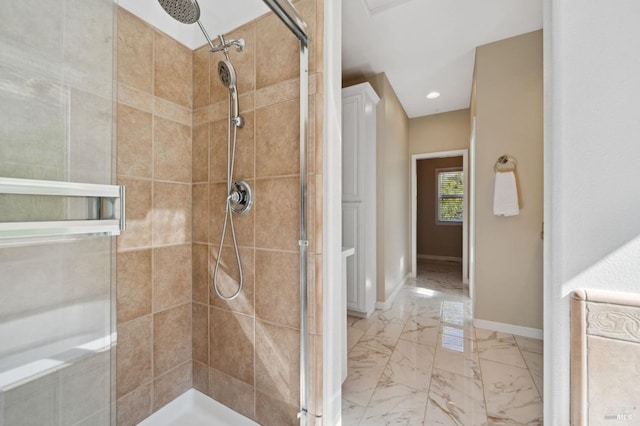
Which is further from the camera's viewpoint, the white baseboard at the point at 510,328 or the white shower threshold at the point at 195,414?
the white baseboard at the point at 510,328

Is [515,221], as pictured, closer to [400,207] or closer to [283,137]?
[400,207]

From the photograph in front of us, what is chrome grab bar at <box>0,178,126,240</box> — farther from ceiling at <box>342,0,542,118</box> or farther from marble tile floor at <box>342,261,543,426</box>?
ceiling at <box>342,0,542,118</box>

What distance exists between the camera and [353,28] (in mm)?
2250

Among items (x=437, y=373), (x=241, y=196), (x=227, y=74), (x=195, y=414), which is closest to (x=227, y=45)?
(x=227, y=74)

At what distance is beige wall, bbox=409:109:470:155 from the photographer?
12.9 ft

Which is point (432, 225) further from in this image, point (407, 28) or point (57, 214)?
point (57, 214)

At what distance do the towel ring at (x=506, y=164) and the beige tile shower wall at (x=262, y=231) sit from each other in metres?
2.08

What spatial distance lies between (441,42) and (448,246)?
460cm

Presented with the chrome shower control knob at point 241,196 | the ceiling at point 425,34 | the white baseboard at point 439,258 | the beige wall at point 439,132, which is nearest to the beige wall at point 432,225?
the white baseboard at point 439,258

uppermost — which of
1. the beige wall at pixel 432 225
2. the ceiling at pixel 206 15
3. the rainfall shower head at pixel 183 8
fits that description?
the ceiling at pixel 206 15

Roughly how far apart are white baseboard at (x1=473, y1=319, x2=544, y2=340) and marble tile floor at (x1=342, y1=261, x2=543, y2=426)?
0.07 meters

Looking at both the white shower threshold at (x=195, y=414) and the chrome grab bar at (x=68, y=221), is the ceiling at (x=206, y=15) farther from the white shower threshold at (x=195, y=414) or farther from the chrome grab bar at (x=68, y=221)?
the white shower threshold at (x=195, y=414)

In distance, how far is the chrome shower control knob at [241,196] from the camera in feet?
4.40

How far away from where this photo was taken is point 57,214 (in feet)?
2.02
